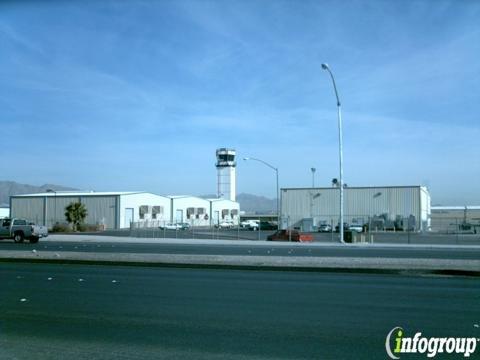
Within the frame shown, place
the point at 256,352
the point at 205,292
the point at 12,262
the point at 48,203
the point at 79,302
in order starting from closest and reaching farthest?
the point at 256,352 → the point at 79,302 → the point at 205,292 → the point at 12,262 → the point at 48,203

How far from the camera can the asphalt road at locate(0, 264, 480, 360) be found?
26.4 ft

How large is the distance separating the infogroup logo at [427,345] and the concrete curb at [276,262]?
31.9 feet

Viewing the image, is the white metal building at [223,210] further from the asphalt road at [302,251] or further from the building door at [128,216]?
the asphalt road at [302,251]

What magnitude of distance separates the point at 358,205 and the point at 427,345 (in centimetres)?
6436

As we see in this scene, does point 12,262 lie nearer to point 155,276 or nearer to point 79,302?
point 155,276

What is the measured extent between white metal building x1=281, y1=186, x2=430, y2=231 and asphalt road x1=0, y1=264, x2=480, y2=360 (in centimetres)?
5368

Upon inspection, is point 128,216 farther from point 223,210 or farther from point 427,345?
point 427,345

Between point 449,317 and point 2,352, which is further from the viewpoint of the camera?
point 449,317

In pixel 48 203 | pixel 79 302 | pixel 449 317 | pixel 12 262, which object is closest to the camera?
pixel 449 317

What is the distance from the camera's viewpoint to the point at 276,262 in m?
20.5

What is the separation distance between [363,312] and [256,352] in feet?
11.5

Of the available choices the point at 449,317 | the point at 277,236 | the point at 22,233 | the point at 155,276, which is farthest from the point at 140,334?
the point at 277,236

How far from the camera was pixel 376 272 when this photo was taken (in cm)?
1819

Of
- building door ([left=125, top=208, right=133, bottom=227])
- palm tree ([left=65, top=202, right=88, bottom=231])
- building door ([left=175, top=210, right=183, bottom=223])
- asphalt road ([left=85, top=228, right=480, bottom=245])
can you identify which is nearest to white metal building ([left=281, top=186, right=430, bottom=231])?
asphalt road ([left=85, top=228, right=480, bottom=245])
